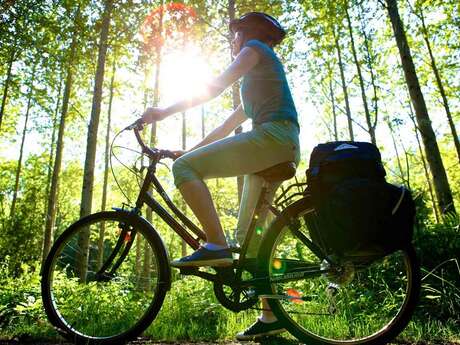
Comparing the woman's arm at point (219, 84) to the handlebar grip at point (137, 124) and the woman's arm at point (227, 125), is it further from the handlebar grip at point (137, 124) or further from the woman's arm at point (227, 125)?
the woman's arm at point (227, 125)

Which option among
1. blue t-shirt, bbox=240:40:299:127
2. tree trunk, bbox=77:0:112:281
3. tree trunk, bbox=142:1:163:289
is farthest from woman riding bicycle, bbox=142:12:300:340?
tree trunk, bbox=77:0:112:281

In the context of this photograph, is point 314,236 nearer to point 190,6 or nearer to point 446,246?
point 446,246

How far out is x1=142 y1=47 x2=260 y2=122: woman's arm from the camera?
2.71m

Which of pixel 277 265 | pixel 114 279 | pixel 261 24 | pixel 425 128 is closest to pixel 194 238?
pixel 277 265

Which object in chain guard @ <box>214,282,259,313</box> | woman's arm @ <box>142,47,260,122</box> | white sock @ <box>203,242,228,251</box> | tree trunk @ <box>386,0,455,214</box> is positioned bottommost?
chain guard @ <box>214,282,259,313</box>

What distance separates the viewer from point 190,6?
38.6ft

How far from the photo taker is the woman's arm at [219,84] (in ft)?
8.89

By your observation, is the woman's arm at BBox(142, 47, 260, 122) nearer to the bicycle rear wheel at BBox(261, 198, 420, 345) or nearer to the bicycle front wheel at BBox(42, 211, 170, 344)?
the bicycle front wheel at BBox(42, 211, 170, 344)

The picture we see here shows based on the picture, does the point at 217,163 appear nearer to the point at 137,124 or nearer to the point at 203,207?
the point at 203,207

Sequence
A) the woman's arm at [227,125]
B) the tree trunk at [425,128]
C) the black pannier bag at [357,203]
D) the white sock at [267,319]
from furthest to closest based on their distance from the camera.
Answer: the tree trunk at [425,128] → the woman's arm at [227,125] → the white sock at [267,319] → the black pannier bag at [357,203]

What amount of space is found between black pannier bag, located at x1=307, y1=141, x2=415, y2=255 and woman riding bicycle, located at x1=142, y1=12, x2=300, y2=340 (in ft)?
1.17

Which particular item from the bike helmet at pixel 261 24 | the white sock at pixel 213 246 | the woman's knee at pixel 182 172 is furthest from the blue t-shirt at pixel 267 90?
the white sock at pixel 213 246

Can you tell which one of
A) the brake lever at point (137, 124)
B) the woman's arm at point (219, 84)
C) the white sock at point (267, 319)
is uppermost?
the woman's arm at point (219, 84)

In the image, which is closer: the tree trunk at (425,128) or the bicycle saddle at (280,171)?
the bicycle saddle at (280,171)
